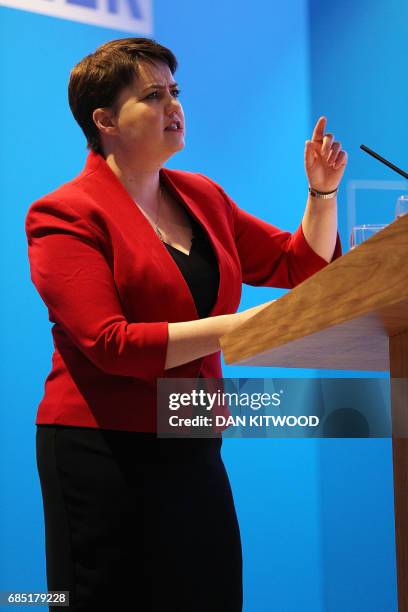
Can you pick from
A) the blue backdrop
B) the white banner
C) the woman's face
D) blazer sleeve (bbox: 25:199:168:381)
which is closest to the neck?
the woman's face

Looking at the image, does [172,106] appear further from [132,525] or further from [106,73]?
[132,525]

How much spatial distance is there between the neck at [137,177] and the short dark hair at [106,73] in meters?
0.08

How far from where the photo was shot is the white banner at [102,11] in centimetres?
258

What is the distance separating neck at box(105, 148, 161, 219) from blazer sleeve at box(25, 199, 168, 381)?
190 mm

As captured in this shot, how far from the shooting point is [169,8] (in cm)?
276

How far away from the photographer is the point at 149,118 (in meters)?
1.59

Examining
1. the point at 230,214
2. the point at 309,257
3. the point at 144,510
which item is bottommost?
the point at 144,510

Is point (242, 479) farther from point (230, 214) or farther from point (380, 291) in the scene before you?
point (380, 291)

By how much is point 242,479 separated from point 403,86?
4.23ft

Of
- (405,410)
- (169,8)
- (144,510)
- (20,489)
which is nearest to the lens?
(405,410)

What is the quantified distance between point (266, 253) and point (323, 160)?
284 millimetres

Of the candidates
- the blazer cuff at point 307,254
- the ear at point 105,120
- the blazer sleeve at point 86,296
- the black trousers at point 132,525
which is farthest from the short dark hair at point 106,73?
the black trousers at point 132,525

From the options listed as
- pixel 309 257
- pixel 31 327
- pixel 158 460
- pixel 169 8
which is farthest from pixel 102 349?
pixel 169 8

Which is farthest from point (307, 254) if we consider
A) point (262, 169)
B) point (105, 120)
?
point (262, 169)
